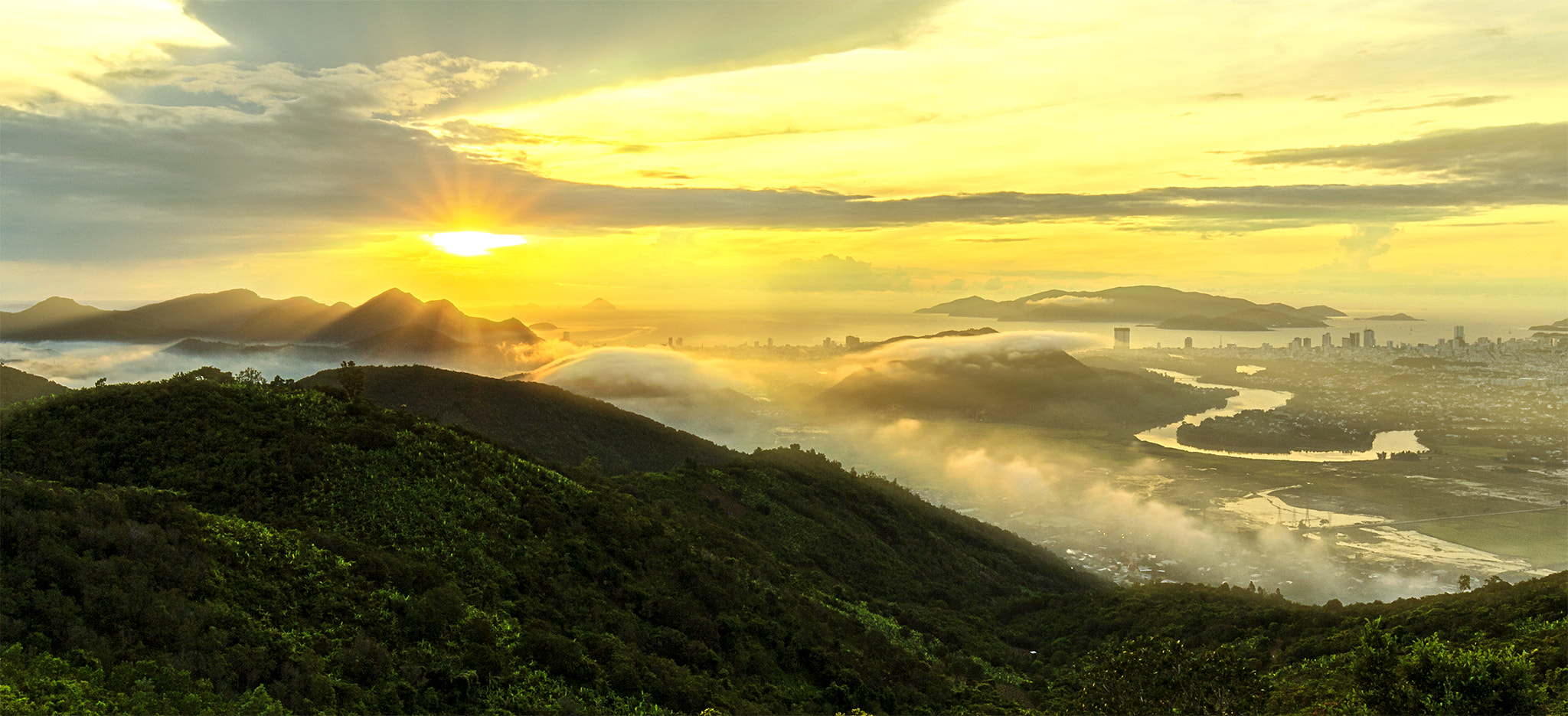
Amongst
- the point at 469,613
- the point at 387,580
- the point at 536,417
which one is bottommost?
the point at 536,417

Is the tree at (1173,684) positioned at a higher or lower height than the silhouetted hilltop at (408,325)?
lower

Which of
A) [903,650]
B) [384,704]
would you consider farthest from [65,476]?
[903,650]

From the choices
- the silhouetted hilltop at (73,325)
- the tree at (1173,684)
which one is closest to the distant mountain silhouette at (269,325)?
the silhouetted hilltop at (73,325)

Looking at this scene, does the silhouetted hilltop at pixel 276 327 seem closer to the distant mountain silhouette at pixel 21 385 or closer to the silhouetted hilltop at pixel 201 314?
the silhouetted hilltop at pixel 201 314

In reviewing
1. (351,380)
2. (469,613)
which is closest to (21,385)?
(351,380)

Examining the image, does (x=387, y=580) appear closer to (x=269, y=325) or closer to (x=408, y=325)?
(x=408, y=325)

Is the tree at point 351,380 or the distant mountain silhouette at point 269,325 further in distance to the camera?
the distant mountain silhouette at point 269,325

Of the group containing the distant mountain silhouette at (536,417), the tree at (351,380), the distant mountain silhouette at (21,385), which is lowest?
the distant mountain silhouette at (536,417)
